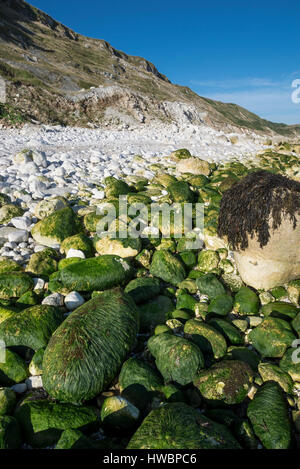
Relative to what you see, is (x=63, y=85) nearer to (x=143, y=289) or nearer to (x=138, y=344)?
(x=143, y=289)

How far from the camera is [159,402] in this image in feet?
9.77

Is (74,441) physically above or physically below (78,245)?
below

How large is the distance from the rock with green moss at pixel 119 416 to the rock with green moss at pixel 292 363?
1.78 metres

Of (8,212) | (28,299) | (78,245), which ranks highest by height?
(8,212)

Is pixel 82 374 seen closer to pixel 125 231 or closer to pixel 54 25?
pixel 125 231

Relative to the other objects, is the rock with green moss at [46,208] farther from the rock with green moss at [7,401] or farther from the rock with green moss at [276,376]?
the rock with green moss at [276,376]

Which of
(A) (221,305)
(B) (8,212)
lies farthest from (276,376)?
(B) (8,212)

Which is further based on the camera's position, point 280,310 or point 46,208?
point 46,208

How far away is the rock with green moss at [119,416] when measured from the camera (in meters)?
2.73

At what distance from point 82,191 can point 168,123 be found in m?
25.0

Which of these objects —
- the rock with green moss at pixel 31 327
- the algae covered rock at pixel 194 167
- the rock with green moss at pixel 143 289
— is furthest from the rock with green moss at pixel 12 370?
the algae covered rock at pixel 194 167

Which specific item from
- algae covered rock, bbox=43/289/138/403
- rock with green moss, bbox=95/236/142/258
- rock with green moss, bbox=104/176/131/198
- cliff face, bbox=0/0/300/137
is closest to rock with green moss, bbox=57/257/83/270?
rock with green moss, bbox=95/236/142/258

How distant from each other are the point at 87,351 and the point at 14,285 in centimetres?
216

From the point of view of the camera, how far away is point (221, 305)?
14.4ft
